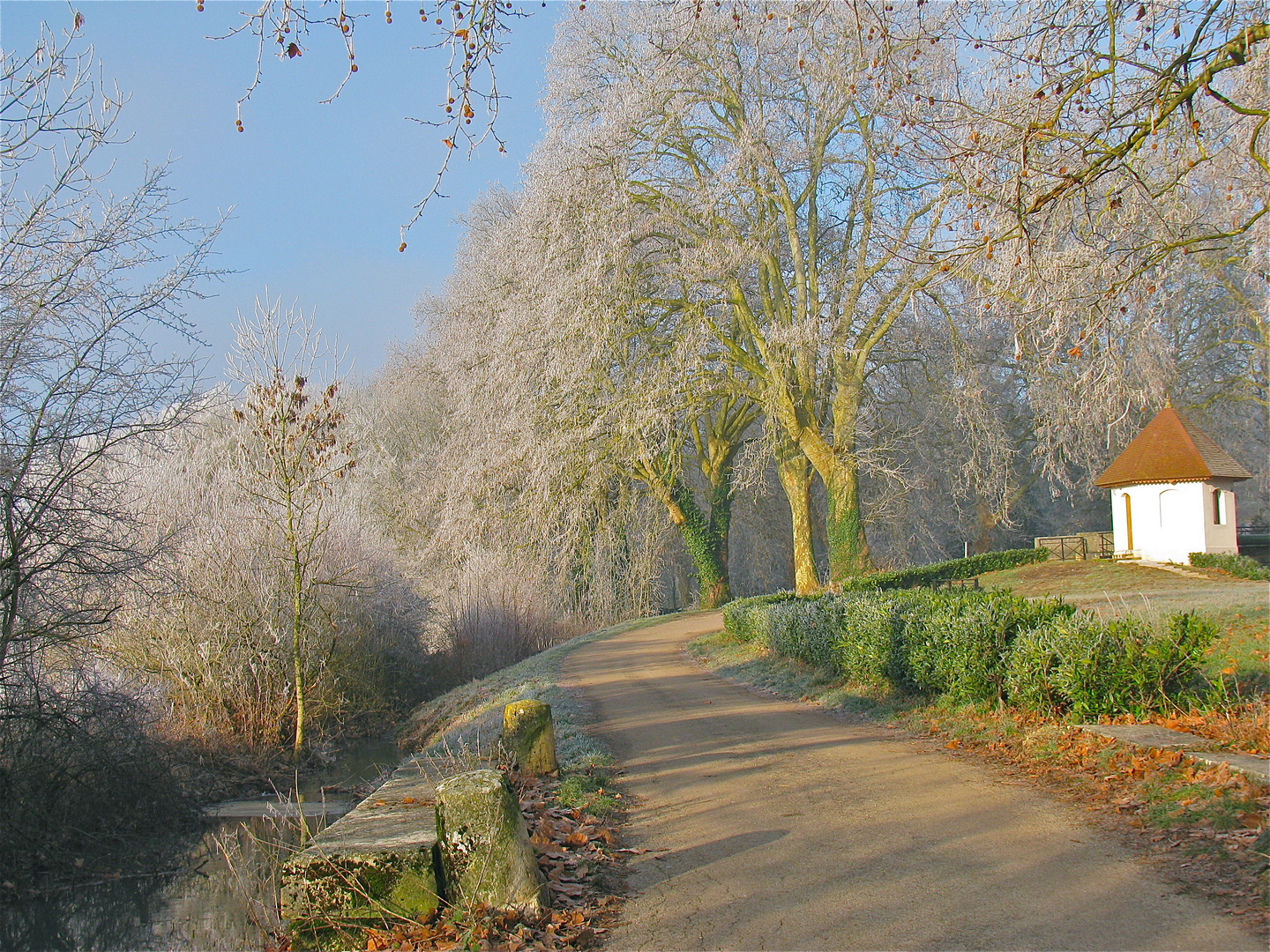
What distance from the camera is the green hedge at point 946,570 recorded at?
21.0 m

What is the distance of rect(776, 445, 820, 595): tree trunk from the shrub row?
1101cm

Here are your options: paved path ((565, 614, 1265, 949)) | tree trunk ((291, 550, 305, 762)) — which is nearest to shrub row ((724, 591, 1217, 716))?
paved path ((565, 614, 1265, 949))

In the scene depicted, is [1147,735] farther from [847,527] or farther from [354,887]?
[847,527]

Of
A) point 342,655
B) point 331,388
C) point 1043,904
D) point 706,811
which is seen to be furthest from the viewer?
point 342,655

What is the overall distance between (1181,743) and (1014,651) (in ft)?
6.79

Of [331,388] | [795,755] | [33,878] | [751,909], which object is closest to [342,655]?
[331,388]

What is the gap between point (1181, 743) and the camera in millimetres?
6660

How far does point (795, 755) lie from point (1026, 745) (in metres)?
2.06

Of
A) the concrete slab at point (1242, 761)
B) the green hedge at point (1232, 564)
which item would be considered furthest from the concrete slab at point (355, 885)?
the green hedge at point (1232, 564)

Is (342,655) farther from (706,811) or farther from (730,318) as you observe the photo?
(730,318)

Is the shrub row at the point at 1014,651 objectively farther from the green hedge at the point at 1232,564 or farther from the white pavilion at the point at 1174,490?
the white pavilion at the point at 1174,490

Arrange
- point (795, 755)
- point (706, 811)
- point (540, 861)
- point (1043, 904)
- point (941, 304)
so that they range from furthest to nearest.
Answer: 1. point (941, 304)
2. point (795, 755)
3. point (706, 811)
4. point (540, 861)
5. point (1043, 904)

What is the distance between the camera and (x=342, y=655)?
16.7m

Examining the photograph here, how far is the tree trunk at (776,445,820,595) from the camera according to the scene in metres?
23.9
